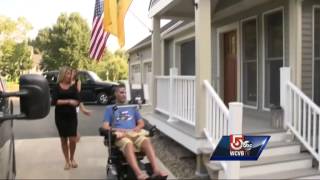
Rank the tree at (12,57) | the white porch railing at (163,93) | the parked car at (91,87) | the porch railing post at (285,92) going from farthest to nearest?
the tree at (12,57)
the parked car at (91,87)
the white porch railing at (163,93)
the porch railing post at (285,92)

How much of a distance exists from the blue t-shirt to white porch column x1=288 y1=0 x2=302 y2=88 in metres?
2.99

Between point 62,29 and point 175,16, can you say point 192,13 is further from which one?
point 62,29

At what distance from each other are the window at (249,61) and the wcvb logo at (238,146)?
3651 millimetres

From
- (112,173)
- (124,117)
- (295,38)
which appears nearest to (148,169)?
(112,173)

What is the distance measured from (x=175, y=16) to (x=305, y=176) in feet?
18.8

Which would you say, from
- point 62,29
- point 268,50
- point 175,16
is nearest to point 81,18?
point 62,29

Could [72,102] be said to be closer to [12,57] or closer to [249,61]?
[249,61]

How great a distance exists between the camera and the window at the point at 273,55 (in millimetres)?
7439

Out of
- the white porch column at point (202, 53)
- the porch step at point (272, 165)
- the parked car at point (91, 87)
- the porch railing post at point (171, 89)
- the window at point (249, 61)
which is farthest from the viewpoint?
the parked car at point (91, 87)

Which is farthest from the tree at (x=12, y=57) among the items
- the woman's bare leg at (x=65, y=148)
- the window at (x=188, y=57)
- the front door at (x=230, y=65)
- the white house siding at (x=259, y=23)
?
the woman's bare leg at (x=65, y=148)

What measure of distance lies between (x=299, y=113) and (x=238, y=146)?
194 centimetres

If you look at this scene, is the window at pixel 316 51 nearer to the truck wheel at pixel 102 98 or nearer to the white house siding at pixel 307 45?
the white house siding at pixel 307 45

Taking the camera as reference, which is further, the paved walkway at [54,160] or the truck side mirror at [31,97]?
the paved walkway at [54,160]

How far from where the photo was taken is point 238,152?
15.5ft
